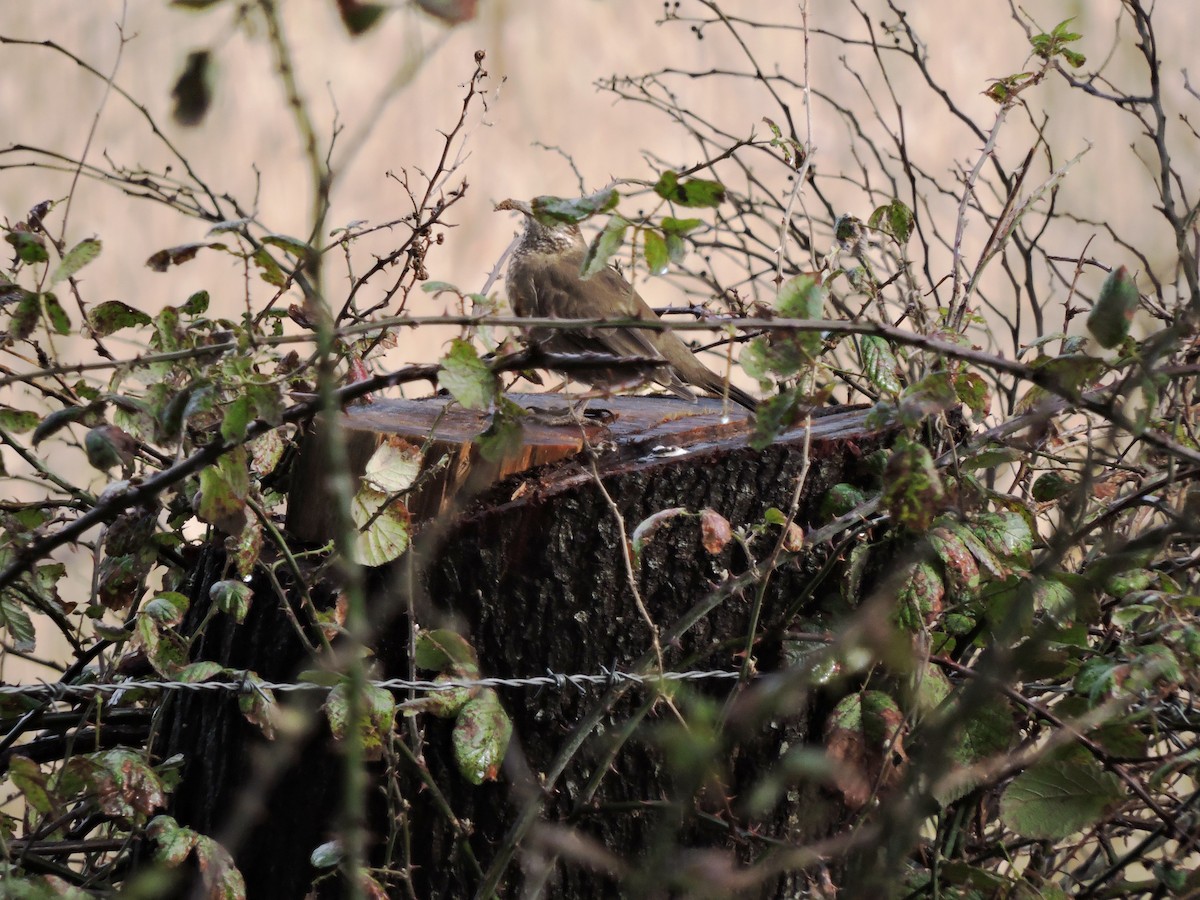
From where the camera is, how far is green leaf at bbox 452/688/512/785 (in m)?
1.55

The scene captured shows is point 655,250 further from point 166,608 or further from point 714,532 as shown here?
point 166,608

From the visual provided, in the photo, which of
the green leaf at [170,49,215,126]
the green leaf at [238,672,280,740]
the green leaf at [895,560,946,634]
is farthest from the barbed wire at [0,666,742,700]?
the green leaf at [170,49,215,126]

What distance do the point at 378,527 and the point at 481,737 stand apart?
0.33m

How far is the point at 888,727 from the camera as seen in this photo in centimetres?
162

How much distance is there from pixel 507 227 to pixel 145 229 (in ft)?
4.43

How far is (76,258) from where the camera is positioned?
1575 mm

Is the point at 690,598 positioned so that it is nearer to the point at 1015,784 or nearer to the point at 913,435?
the point at 913,435

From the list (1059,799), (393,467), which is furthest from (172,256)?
(1059,799)

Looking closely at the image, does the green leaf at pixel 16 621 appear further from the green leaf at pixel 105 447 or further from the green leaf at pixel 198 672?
the green leaf at pixel 105 447

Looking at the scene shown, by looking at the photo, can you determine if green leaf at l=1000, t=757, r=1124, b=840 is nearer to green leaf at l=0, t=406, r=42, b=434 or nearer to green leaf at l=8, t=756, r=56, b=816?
green leaf at l=8, t=756, r=56, b=816

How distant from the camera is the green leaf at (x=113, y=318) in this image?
1861 mm

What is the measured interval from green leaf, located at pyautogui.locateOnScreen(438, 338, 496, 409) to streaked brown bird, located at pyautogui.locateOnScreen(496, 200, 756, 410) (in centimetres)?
87

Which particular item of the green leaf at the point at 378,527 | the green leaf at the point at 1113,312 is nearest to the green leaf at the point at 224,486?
the green leaf at the point at 378,527

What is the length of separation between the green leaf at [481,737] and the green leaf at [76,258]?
2.64ft
